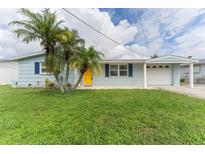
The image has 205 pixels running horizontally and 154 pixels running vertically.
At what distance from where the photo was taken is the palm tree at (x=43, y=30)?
A: 7.58m

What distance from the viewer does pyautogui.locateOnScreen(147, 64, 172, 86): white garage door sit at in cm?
1459

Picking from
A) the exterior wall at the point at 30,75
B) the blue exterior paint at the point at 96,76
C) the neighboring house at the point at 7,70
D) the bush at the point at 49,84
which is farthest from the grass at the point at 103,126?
the neighboring house at the point at 7,70

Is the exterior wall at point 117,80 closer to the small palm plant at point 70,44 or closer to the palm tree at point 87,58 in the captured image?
the palm tree at point 87,58

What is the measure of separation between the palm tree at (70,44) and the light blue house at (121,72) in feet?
10.6

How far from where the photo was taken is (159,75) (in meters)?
14.7

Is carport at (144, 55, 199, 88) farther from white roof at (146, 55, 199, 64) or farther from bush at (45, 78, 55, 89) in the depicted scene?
bush at (45, 78, 55, 89)

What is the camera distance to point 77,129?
3.75m

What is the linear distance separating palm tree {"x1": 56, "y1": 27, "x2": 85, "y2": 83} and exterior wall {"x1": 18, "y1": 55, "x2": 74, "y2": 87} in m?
4.10

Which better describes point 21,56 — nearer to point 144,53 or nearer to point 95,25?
point 95,25

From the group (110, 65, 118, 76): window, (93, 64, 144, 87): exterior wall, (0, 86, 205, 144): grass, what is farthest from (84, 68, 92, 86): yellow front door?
(0, 86, 205, 144): grass
